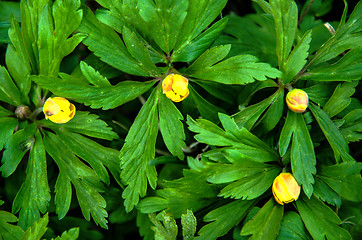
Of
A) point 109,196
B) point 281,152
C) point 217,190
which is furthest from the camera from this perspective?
point 109,196

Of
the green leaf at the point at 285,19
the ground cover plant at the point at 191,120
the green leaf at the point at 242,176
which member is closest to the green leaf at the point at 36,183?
the ground cover plant at the point at 191,120

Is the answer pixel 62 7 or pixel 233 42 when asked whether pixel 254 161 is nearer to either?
pixel 233 42

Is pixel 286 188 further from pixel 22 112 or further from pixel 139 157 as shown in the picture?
pixel 22 112

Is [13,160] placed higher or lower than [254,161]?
lower

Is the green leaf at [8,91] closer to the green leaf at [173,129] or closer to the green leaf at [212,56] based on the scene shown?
the green leaf at [173,129]

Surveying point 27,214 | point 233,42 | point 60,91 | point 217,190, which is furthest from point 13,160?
point 233,42

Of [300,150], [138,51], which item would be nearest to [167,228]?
[300,150]
